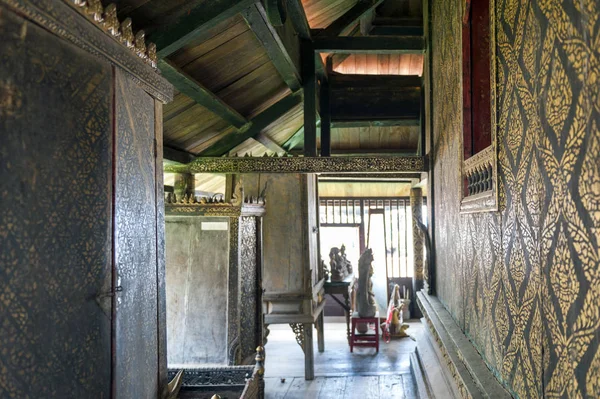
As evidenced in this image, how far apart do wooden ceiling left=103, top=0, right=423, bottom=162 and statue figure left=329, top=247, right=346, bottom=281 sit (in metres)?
2.08

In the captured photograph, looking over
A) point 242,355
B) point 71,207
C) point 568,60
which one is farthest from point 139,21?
point 242,355

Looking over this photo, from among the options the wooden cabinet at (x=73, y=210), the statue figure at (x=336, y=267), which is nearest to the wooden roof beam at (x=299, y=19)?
the wooden cabinet at (x=73, y=210)

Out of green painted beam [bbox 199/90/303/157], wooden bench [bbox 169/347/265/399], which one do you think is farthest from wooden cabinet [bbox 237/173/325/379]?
wooden bench [bbox 169/347/265/399]

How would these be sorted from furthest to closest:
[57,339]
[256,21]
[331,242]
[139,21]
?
[331,242], [256,21], [139,21], [57,339]

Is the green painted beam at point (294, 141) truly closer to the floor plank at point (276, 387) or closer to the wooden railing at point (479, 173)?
the floor plank at point (276, 387)

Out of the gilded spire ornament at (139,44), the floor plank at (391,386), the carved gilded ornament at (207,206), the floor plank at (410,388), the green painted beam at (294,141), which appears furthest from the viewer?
the green painted beam at (294,141)

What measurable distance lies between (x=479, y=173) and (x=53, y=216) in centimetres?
187

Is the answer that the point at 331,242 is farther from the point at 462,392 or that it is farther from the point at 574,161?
the point at 574,161

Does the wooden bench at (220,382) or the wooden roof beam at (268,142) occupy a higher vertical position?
the wooden roof beam at (268,142)

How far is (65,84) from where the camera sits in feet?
4.77

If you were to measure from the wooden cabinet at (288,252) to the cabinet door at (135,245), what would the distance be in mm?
4118

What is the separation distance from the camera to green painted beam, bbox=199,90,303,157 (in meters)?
5.30

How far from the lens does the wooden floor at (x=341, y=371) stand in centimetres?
544

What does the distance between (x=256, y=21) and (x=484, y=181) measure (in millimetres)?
1829
